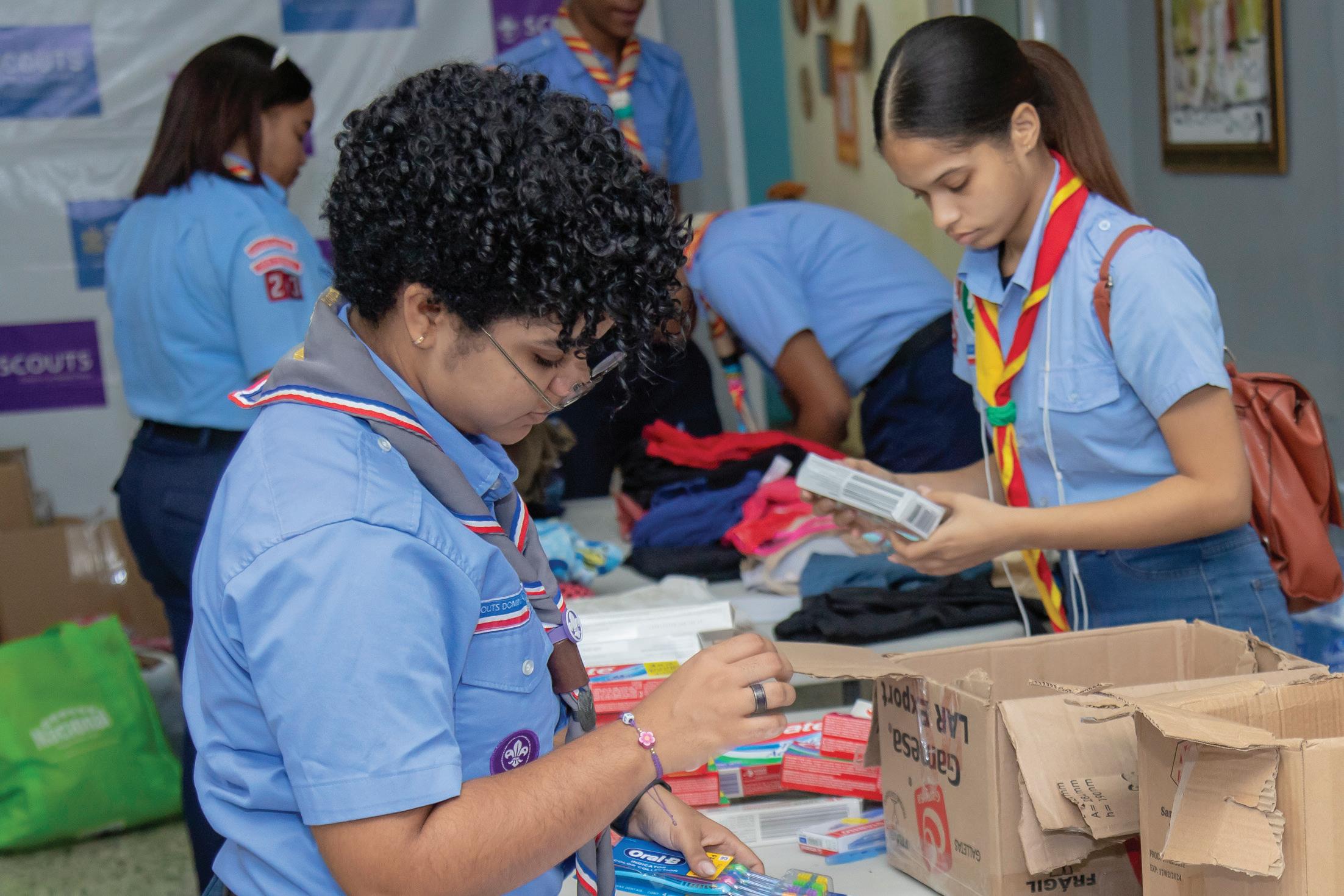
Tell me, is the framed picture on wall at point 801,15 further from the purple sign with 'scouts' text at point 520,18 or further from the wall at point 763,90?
the purple sign with 'scouts' text at point 520,18

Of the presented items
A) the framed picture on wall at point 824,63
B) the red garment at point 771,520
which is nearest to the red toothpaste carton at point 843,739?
the red garment at point 771,520

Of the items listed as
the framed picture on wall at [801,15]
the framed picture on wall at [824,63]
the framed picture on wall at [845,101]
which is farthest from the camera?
the framed picture on wall at [801,15]

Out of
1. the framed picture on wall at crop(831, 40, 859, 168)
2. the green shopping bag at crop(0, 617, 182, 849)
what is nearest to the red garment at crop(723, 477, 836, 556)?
the green shopping bag at crop(0, 617, 182, 849)

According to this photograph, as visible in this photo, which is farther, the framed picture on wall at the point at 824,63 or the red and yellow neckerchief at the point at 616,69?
the framed picture on wall at the point at 824,63

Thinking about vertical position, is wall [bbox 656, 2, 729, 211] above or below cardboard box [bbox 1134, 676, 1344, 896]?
above

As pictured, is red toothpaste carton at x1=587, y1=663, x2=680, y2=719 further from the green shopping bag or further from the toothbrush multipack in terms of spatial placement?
the green shopping bag

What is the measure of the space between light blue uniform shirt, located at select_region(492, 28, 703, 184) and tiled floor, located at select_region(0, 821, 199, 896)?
7.78 ft

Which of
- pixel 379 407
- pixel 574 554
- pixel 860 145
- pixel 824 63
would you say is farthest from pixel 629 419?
pixel 824 63

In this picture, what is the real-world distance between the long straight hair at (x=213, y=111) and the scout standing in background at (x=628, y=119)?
0.71 metres

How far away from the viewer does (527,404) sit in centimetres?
109

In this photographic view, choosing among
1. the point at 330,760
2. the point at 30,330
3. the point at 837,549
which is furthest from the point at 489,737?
the point at 30,330

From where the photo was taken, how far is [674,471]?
2.91 metres

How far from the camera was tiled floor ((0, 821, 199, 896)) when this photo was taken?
3.12m

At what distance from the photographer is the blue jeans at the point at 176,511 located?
2.54m
